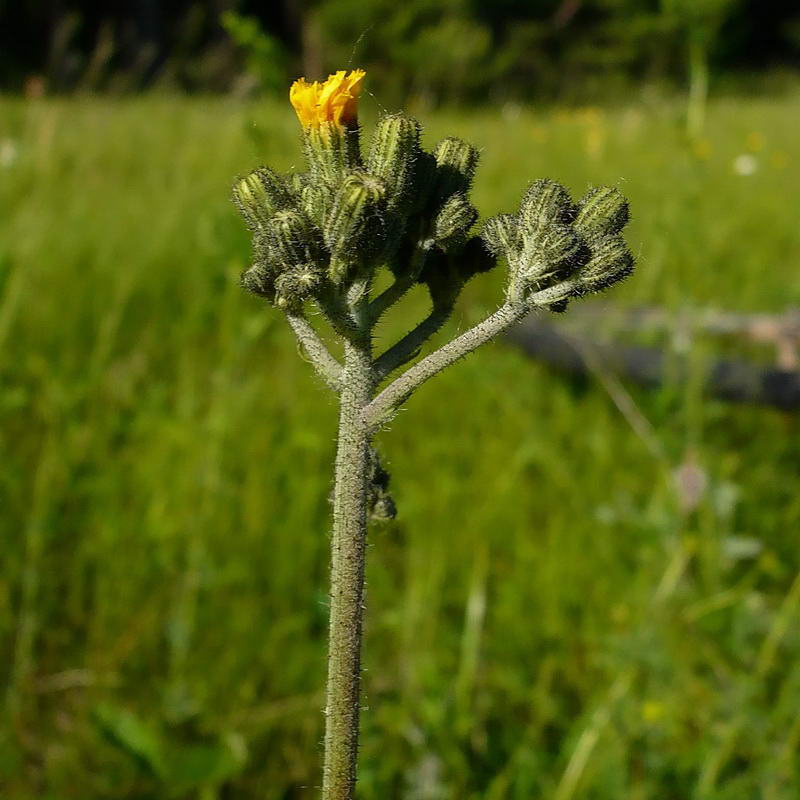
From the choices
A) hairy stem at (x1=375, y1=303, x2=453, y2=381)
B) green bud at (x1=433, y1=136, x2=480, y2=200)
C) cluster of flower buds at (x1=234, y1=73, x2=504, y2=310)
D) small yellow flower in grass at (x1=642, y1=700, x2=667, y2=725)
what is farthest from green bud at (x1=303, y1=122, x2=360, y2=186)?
small yellow flower in grass at (x1=642, y1=700, x2=667, y2=725)

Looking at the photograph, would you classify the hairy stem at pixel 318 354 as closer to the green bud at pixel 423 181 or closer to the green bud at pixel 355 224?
the green bud at pixel 355 224

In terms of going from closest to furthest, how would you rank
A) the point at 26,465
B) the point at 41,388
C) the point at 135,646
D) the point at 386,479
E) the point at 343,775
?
the point at 343,775 < the point at 386,479 < the point at 135,646 < the point at 26,465 < the point at 41,388

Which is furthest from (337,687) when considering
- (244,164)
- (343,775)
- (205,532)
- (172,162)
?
(172,162)

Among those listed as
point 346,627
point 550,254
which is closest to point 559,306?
point 550,254

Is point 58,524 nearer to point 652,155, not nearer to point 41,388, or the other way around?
point 41,388

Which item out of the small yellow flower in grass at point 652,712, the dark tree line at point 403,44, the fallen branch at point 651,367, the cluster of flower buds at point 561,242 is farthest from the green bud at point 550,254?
the dark tree line at point 403,44

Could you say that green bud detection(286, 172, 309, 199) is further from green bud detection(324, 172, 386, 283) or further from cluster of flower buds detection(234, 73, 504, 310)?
green bud detection(324, 172, 386, 283)

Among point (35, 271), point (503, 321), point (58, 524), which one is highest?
point (503, 321)
